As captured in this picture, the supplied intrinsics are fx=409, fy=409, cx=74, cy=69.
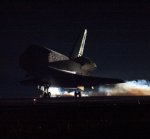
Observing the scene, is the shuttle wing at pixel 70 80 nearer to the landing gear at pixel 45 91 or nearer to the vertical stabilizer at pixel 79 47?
the landing gear at pixel 45 91

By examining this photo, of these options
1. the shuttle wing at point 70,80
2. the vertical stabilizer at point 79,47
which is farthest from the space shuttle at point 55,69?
the vertical stabilizer at point 79,47

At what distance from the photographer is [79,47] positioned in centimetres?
9788

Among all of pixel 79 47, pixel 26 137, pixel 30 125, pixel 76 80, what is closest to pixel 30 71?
pixel 76 80

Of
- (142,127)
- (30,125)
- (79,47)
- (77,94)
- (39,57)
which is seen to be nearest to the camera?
(142,127)

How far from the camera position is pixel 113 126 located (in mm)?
20922

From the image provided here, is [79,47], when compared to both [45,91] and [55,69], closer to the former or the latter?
[55,69]

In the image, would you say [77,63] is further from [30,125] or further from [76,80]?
[30,125]

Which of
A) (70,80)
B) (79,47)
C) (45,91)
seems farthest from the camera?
(79,47)

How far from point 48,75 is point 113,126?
49.4 m

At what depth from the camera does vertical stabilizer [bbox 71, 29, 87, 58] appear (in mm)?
95631

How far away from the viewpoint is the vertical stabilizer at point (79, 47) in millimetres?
95631

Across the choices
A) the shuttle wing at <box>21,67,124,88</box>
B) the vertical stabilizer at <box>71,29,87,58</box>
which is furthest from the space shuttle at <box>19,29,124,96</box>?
the vertical stabilizer at <box>71,29,87,58</box>

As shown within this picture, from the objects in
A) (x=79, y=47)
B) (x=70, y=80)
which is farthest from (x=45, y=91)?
(x=79, y=47)

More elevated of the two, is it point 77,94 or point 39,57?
point 39,57
